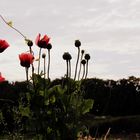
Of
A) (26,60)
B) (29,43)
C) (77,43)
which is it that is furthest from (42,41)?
(77,43)

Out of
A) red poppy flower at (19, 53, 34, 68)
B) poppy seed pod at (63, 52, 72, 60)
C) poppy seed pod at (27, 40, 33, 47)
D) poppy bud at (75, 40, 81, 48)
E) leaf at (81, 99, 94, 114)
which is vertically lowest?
leaf at (81, 99, 94, 114)

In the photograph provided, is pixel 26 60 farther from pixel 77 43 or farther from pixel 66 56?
pixel 77 43

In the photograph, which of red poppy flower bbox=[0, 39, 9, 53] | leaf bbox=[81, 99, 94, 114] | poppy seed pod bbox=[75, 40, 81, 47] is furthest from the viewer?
poppy seed pod bbox=[75, 40, 81, 47]

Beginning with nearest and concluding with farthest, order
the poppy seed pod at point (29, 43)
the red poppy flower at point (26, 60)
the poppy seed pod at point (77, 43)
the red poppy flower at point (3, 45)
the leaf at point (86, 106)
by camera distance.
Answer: the red poppy flower at point (3, 45) < the red poppy flower at point (26, 60) < the leaf at point (86, 106) < the poppy seed pod at point (29, 43) < the poppy seed pod at point (77, 43)

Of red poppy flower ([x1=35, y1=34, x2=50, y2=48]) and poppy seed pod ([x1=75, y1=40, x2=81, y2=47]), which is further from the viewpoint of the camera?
poppy seed pod ([x1=75, y1=40, x2=81, y2=47])

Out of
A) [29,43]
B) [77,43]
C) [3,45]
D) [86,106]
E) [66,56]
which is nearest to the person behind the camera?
[3,45]

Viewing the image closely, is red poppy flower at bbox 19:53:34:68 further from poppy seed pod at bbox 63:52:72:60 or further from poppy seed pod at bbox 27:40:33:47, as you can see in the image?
poppy seed pod at bbox 63:52:72:60

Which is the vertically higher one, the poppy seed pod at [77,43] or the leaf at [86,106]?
the poppy seed pod at [77,43]

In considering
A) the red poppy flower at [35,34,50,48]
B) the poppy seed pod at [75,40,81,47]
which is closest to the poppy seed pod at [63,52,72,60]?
the poppy seed pod at [75,40,81,47]

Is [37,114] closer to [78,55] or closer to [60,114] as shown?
[60,114]

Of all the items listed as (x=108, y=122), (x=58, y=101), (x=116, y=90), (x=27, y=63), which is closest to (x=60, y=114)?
(x=58, y=101)

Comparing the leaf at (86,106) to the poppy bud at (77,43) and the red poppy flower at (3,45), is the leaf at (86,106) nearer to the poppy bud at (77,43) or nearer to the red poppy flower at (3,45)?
the poppy bud at (77,43)

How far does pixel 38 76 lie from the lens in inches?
243

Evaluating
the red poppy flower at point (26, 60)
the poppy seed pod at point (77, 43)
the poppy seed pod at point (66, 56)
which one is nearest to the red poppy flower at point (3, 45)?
the red poppy flower at point (26, 60)
